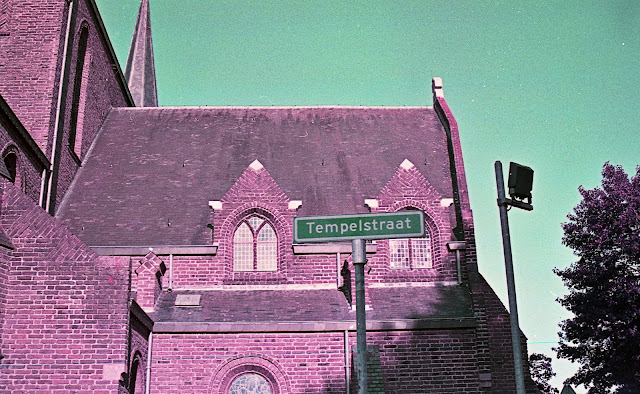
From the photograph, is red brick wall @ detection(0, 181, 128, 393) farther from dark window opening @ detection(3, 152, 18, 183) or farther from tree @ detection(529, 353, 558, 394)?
tree @ detection(529, 353, 558, 394)

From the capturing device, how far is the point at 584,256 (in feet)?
91.1

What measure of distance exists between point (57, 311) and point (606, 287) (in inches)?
749

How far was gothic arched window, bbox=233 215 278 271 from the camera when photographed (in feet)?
65.6

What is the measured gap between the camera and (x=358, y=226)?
29.5ft

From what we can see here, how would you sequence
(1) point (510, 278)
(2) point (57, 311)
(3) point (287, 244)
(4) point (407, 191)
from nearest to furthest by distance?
(1) point (510, 278) → (2) point (57, 311) → (3) point (287, 244) → (4) point (407, 191)

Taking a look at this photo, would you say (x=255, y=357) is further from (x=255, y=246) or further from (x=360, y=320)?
(x=360, y=320)

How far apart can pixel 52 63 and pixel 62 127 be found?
1.90 metres

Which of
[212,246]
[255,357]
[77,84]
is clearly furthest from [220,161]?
[255,357]

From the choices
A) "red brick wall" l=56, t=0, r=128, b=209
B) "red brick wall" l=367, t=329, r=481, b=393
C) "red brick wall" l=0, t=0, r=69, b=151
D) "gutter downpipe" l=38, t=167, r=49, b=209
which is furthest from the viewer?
"red brick wall" l=56, t=0, r=128, b=209

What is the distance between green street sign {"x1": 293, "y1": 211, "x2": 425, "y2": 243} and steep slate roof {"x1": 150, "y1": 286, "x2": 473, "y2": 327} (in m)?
9.04

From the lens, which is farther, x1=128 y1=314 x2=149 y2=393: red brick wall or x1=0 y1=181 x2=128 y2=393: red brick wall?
x1=128 y1=314 x2=149 y2=393: red brick wall

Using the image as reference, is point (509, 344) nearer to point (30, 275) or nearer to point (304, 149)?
point (304, 149)

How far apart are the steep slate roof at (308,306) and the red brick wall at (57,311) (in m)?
2.77

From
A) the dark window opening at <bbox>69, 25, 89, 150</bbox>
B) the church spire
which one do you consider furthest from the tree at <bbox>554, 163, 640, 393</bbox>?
the church spire
